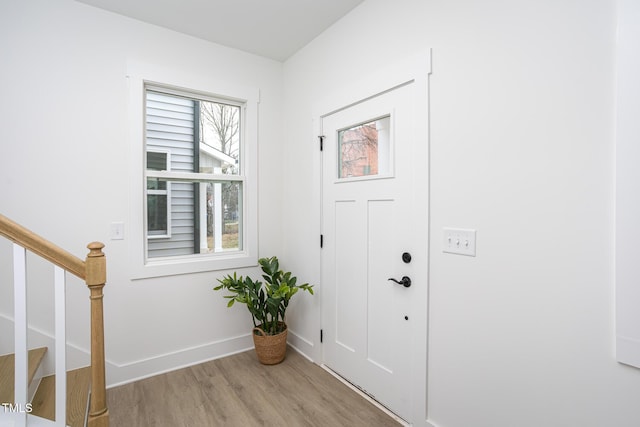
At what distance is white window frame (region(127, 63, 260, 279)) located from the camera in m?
2.44

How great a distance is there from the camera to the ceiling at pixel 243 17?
7.36ft

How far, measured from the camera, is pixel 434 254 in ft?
5.82

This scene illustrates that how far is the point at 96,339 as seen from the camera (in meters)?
1.54

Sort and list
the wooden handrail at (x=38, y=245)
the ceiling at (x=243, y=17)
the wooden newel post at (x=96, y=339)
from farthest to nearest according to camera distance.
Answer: the ceiling at (x=243, y=17) → the wooden newel post at (x=96, y=339) → the wooden handrail at (x=38, y=245)

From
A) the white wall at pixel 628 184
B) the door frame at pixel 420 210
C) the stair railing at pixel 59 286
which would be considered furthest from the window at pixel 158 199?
the white wall at pixel 628 184

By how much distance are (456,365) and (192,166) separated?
97.7 inches

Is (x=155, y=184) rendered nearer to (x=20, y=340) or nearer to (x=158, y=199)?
(x=158, y=199)

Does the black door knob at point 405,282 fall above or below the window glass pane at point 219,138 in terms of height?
below

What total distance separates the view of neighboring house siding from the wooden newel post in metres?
1.15

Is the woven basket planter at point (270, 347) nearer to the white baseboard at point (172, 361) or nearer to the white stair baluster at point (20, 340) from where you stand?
the white baseboard at point (172, 361)

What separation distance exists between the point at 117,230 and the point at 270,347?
4.88ft

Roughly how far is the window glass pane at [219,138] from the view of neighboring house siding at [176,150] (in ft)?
0.34

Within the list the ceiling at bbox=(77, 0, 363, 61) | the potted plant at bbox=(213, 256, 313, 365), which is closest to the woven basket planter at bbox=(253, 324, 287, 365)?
the potted plant at bbox=(213, 256, 313, 365)

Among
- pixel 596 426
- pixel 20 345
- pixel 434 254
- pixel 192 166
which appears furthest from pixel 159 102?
pixel 596 426
